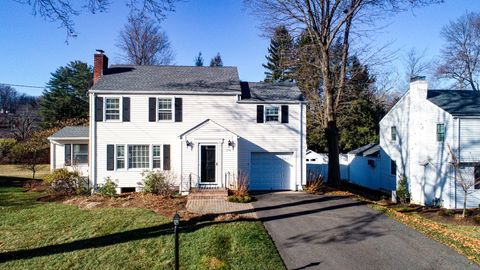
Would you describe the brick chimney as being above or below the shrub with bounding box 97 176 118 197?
above

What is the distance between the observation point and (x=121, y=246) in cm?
910

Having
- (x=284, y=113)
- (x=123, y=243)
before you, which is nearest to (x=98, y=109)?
(x=284, y=113)

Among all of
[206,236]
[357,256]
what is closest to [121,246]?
[206,236]

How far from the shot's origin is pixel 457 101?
21.3 metres

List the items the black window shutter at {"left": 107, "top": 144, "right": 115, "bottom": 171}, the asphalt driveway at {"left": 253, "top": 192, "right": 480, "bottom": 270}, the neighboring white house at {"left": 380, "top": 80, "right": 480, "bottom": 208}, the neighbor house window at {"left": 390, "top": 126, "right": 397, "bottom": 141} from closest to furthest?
the asphalt driveway at {"left": 253, "top": 192, "right": 480, "bottom": 270} → the black window shutter at {"left": 107, "top": 144, "right": 115, "bottom": 171} → the neighboring white house at {"left": 380, "top": 80, "right": 480, "bottom": 208} → the neighbor house window at {"left": 390, "top": 126, "right": 397, "bottom": 141}

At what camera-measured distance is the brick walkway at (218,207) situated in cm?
1241

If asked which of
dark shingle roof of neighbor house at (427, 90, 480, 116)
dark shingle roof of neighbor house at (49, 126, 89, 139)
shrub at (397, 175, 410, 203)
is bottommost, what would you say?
shrub at (397, 175, 410, 203)

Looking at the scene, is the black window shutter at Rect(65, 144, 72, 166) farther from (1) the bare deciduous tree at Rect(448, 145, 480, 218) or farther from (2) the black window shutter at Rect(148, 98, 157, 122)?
(1) the bare deciduous tree at Rect(448, 145, 480, 218)

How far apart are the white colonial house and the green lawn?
536 cm

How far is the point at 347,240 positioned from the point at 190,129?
980cm

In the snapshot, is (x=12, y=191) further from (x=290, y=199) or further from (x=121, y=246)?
(x=290, y=199)

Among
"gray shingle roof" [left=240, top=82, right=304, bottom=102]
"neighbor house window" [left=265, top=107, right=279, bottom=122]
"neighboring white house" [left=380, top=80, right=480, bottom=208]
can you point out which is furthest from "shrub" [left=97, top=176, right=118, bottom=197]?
"neighboring white house" [left=380, top=80, right=480, bottom=208]

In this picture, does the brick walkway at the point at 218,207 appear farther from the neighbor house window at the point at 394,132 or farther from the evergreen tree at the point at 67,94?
the evergreen tree at the point at 67,94

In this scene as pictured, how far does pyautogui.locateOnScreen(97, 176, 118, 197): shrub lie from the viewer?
16062 millimetres
